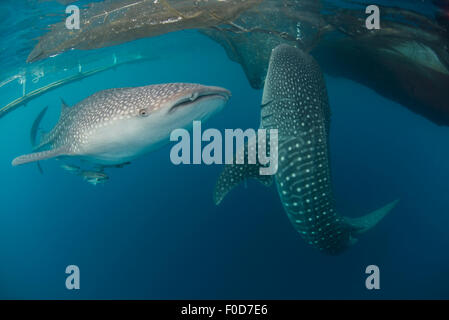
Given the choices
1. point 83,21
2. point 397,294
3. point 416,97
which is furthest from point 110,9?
point 397,294

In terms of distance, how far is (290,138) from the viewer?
3.65 m

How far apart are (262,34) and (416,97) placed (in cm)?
518

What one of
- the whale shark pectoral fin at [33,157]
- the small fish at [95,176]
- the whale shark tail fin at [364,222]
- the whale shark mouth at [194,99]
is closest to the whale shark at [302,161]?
the whale shark tail fin at [364,222]

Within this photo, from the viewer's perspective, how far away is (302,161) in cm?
348

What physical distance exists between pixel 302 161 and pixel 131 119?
85.4 inches

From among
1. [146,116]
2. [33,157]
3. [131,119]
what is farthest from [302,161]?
[33,157]

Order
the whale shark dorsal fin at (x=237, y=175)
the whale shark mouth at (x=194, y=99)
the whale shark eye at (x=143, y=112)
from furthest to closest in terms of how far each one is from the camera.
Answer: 1. the whale shark dorsal fin at (x=237, y=175)
2. the whale shark eye at (x=143, y=112)
3. the whale shark mouth at (x=194, y=99)

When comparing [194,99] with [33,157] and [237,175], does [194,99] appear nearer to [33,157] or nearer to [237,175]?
[237,175]

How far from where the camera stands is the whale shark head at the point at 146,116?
9.32ft

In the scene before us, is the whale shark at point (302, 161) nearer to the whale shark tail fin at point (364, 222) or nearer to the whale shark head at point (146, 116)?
the whale shark tail fin at point (364, 222)

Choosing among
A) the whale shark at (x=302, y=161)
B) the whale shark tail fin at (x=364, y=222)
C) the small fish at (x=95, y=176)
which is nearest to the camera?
the whale shark at (x=302, y=161)

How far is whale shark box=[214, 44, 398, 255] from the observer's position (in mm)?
3439

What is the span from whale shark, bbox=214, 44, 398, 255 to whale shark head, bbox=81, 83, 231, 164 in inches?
44.1
